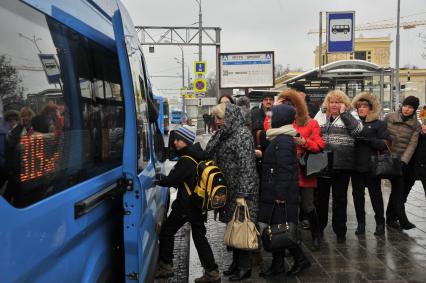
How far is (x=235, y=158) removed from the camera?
463cm

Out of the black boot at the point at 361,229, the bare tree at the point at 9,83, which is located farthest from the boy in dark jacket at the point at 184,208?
the black boot at the point at 361,229

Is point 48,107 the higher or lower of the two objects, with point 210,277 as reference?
higher

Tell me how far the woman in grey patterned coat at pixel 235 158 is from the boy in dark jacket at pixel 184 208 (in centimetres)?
28

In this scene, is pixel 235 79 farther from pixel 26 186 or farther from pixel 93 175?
pixel 26 186

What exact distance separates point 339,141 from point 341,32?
23.6ft

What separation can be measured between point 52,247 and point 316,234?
165 inches

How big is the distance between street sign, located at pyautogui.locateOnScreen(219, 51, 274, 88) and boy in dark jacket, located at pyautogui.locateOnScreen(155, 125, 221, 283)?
8930 mm

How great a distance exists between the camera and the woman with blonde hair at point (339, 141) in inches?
221

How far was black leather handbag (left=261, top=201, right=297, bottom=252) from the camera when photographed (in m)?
4.45

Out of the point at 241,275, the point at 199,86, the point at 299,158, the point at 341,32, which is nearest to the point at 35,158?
the point at 241,275

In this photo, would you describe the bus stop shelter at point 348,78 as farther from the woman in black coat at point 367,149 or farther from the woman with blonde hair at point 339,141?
the woman with blonde hair at point 339,141

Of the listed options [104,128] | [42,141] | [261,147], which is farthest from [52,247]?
[261,147]

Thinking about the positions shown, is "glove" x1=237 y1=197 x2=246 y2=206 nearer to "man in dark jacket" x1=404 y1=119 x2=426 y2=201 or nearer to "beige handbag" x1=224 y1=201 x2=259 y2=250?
"beige handbag" x1=224 y1=201 x2=259 y2=250

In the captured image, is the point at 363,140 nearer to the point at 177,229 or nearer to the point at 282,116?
the point at 282,116
